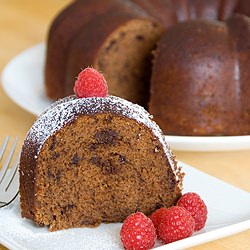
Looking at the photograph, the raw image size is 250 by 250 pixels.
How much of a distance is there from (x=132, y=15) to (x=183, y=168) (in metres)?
0.85

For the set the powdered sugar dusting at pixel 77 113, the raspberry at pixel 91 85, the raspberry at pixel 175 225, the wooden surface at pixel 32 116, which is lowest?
the wooden surface at pixel 32 116

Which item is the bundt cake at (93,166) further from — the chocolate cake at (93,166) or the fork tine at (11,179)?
the fork tine at (11,179)


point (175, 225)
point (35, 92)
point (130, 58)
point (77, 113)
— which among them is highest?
point (77, 113)

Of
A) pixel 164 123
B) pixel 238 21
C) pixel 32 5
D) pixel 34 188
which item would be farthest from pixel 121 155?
pixel 32 5

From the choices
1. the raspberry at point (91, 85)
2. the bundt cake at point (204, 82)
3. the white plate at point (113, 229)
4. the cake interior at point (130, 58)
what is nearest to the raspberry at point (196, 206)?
the white plate at point (113, 229)

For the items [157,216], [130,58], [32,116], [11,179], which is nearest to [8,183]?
[11,179]

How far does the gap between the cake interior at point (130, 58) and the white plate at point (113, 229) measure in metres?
0.88

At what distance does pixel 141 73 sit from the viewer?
9.41ft

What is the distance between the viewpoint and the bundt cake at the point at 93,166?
1818 mm

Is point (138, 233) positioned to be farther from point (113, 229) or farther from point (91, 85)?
point (91, 85)

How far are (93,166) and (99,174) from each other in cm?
3

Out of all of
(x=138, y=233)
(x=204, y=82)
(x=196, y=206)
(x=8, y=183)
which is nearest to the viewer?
(x=138, y=233)

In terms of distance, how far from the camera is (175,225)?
1.71 m

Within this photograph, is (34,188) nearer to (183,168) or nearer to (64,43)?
(183,168)
